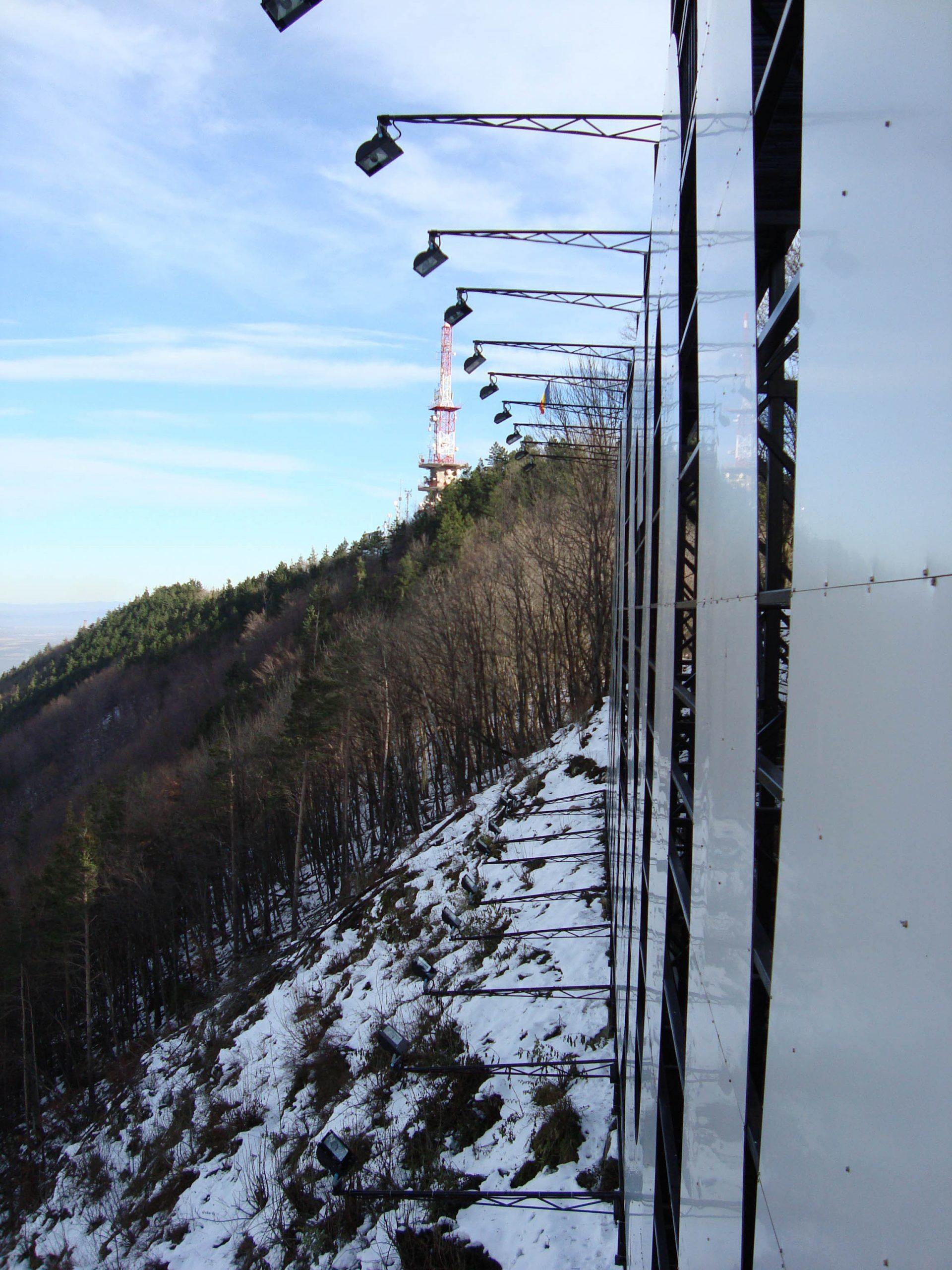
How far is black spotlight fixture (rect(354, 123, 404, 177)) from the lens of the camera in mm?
6566

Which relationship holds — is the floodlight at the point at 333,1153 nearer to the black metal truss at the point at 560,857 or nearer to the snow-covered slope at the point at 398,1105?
the snow-covered slope at the point at 398,1105

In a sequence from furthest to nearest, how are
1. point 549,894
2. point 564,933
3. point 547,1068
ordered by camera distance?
point 549,894 → point 564,933 → point 547,1068

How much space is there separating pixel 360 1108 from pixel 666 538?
347 inches

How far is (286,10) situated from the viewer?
4410mm

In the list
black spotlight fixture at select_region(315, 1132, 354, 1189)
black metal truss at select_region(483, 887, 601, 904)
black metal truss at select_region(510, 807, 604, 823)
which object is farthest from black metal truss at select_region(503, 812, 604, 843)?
black spotlight fixture at select_region(315, 1132, 354, 1189)

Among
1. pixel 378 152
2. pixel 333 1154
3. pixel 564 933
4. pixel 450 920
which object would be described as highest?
pixel 378 152

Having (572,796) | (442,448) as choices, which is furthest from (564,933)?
(442,448)

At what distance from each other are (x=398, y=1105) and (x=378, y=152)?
9.73m

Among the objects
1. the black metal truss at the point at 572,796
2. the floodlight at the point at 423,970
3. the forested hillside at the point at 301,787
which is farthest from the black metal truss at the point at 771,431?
the forested hillside at the point at 301,787

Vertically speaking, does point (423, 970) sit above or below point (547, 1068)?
below

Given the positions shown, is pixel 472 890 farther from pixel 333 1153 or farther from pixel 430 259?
pixel 430 259

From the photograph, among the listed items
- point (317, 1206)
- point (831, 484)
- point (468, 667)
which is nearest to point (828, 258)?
point (831, 484)

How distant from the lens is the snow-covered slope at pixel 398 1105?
7102 mm

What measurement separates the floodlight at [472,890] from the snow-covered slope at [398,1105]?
0.17 metres
